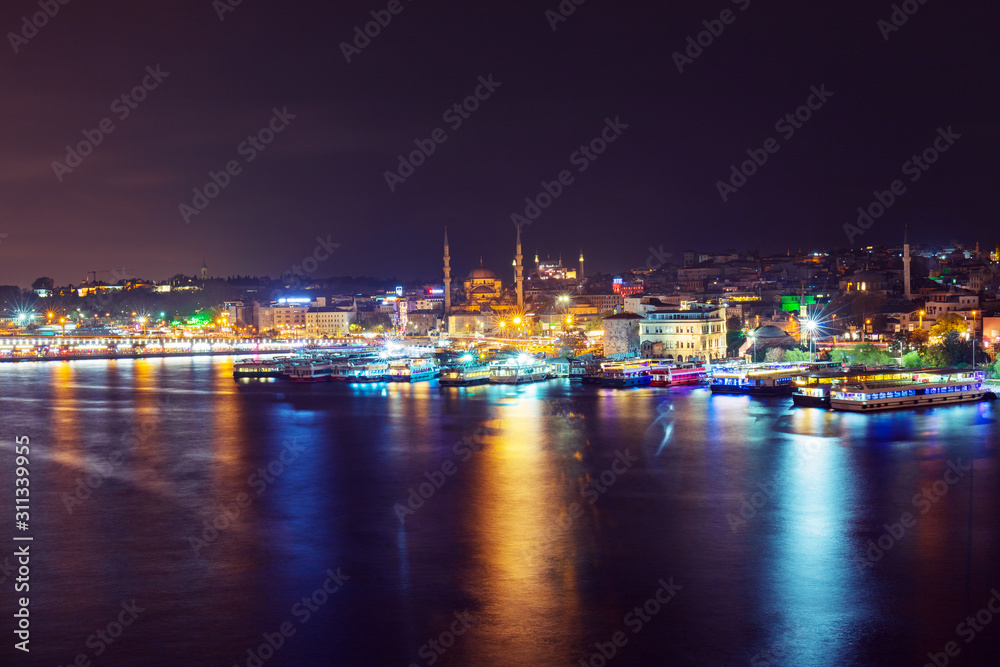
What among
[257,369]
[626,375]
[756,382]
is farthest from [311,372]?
[756,382]

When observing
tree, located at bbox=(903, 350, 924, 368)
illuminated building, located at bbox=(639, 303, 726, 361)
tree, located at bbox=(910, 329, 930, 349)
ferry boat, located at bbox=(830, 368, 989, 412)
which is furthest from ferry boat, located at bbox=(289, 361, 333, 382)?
tree, located at bbox=(910, 329, 930, 349)

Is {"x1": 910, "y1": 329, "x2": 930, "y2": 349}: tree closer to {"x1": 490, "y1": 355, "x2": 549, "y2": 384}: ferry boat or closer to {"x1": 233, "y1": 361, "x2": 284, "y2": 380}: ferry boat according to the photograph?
{"x1": 490, "y1": 355, "x2": 549, "y2": 384}: ferry boat

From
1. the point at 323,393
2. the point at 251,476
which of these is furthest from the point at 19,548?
the point at 323,393

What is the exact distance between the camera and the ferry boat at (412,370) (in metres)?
18.6

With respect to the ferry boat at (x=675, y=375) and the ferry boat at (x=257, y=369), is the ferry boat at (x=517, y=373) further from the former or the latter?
the ferry boat at (x=257, y=369)

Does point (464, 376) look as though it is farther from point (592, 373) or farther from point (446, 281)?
point (446, 281)

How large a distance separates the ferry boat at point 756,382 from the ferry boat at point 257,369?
9.41 metres

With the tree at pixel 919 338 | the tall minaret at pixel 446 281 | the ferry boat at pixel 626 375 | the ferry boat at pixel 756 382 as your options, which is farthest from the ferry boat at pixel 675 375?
the tall minaret at pixel 446 281

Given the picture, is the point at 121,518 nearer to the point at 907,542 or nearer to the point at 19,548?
the point at 19,548

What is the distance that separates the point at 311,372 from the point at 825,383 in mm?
10449

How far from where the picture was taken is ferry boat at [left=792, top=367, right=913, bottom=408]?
1251 cm

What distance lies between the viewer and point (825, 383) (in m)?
13.0

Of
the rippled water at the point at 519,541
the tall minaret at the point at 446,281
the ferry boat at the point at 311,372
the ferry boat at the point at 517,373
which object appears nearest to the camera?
the rippled water at the point at 519,541

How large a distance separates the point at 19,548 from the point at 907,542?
5858 mm
